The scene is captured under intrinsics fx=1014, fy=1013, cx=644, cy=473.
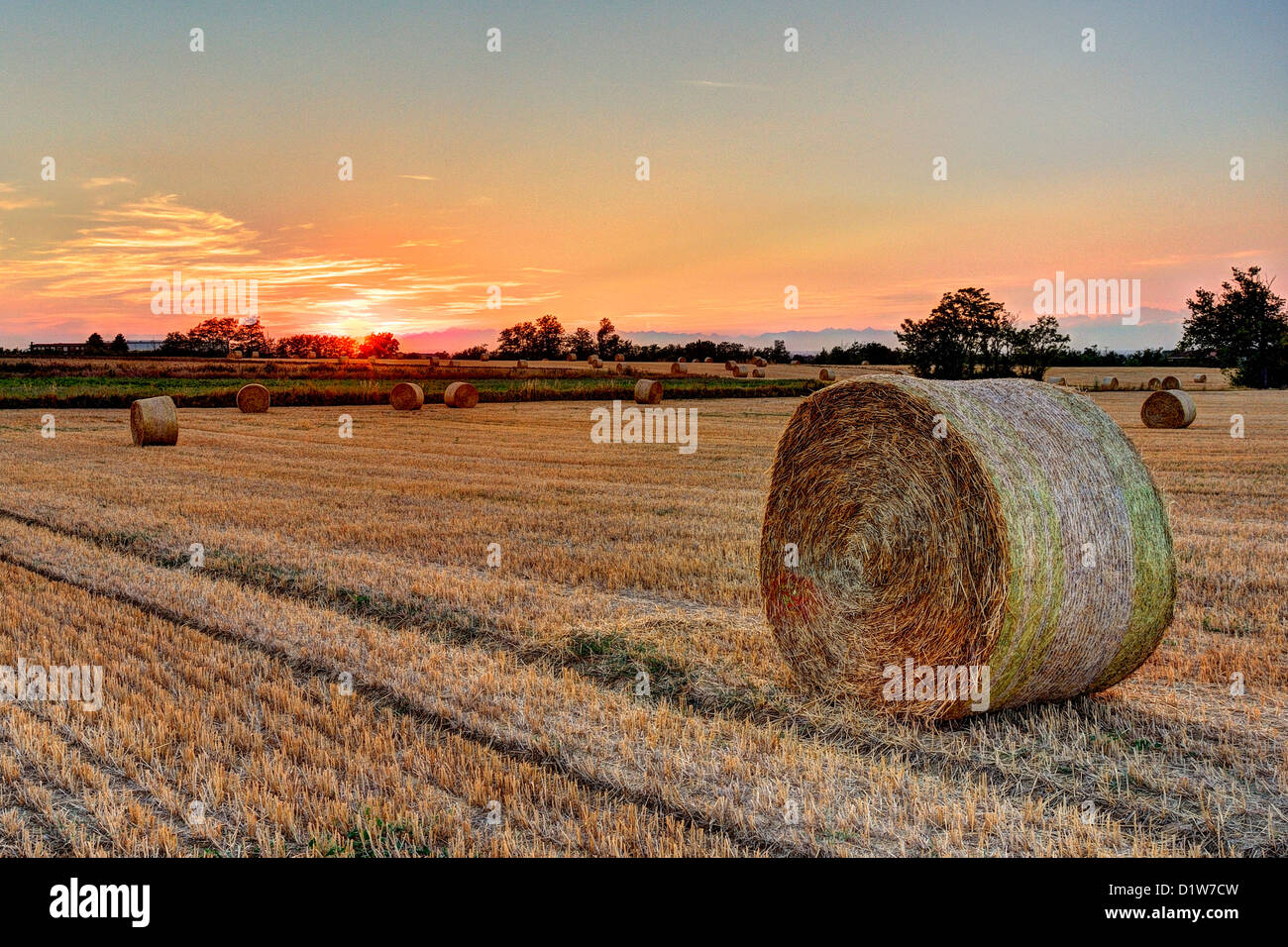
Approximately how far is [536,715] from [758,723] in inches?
53.5

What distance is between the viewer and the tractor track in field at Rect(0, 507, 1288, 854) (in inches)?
189

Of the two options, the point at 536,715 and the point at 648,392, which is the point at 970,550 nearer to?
the point at 536,715

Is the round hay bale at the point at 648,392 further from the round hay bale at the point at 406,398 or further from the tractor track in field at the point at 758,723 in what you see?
the tractor track in field at the point at 758,723

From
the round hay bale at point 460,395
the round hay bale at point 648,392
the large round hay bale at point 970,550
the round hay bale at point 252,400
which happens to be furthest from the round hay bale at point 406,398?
the large round hay bale at point 970,550

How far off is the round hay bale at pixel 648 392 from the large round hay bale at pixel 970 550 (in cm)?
3461

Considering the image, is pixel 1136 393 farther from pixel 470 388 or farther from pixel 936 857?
pixel 936 857

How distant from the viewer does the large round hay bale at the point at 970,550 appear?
237 inches

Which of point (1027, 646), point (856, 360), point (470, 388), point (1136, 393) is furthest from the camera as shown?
point (856, 360)

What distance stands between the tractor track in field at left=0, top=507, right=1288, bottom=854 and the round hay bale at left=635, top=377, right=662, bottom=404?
107ft

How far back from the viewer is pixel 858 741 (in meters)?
5.92

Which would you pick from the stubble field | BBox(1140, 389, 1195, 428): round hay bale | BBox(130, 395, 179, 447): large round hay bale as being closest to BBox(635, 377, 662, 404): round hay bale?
BBox(1140, 389, 1195, 428): round hay bale

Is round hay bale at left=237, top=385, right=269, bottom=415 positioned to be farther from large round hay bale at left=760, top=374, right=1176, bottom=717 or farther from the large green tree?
the large green tree

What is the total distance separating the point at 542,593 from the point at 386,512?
562 centimetres
